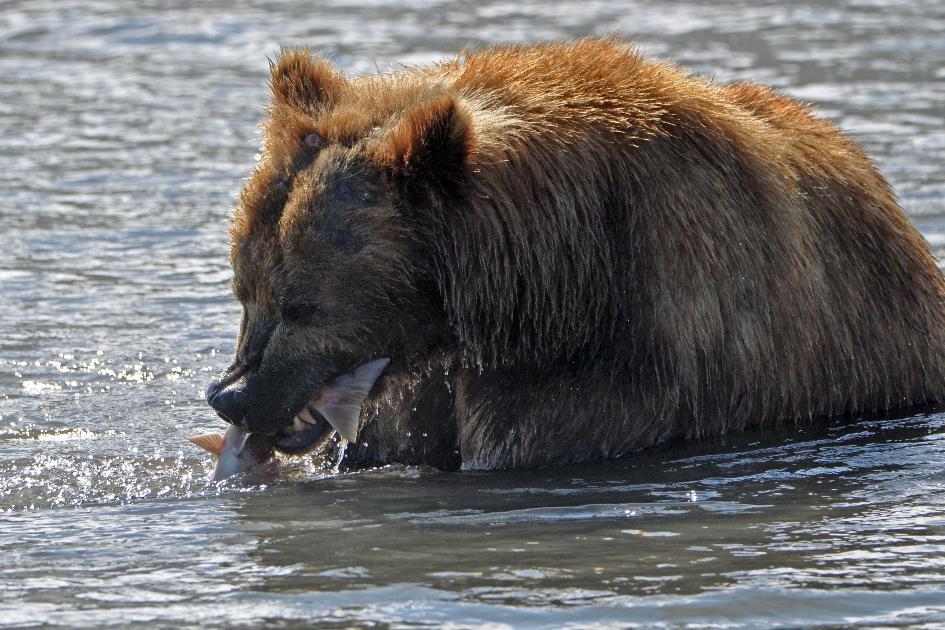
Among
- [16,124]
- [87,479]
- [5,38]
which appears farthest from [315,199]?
[5,38]

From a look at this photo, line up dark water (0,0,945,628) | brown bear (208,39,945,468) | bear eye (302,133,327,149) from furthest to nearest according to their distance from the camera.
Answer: bear eye (302,133,327,149)
brown bear (208,39,945,468)
dark water (0,0,945,628)

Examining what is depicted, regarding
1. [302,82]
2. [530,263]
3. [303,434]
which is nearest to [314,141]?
[302,82]

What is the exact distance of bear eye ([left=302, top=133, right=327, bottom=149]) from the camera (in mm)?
5781

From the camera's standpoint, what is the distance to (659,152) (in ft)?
19.2

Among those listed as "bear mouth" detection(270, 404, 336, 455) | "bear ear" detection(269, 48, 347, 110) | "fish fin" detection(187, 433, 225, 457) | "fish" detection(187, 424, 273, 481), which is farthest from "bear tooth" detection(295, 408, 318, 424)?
"bear ear" detection(269, 48, 347, 110)

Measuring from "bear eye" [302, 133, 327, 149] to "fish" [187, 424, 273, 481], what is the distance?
973 millimetres

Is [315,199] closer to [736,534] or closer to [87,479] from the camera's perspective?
[87,479]

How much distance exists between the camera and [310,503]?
18.5ft

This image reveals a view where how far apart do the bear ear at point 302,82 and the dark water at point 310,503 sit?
1322 mm

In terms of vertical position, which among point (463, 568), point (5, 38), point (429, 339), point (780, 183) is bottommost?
point (463, 568)

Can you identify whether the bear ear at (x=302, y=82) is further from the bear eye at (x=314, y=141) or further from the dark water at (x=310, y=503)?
the dark water at (x=310, y=503)

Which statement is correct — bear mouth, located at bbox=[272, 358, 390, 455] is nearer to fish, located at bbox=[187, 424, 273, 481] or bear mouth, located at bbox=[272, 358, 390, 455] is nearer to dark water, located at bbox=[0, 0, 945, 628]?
fish, located at bbox=[187, 424, 273, 481]

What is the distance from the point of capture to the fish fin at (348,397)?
19.1 ft

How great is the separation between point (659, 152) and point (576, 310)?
1.99ft
